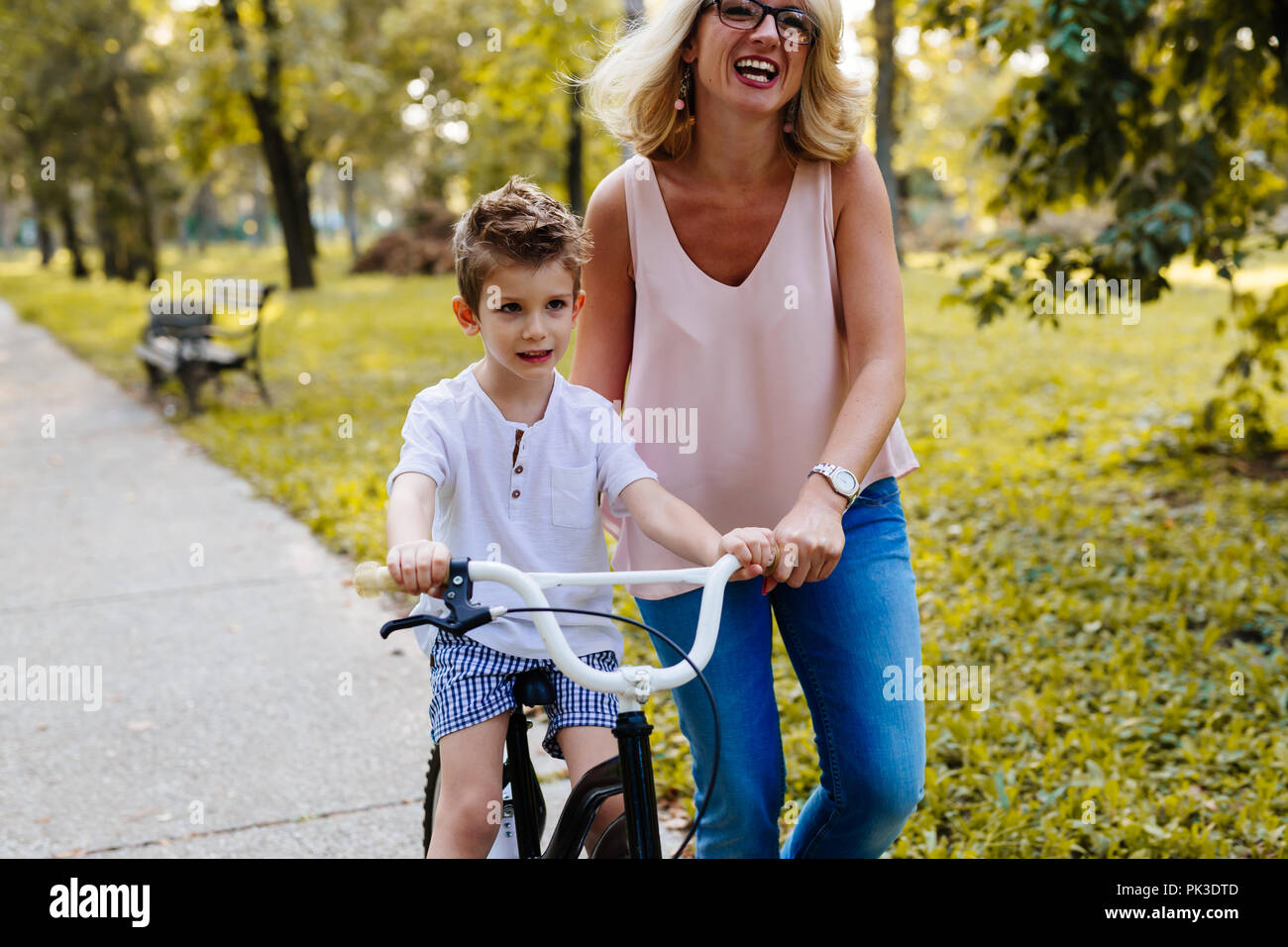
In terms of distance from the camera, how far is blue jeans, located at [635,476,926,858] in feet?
7.48

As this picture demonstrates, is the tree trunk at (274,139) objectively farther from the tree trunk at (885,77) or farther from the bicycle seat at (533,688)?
the bicycle seat at (533,688)

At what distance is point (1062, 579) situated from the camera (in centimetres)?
565

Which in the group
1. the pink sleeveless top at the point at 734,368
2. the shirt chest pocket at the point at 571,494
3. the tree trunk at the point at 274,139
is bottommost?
the shirt chest pocket at the point at 571,494

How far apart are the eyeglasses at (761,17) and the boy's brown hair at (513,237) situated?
461 mm

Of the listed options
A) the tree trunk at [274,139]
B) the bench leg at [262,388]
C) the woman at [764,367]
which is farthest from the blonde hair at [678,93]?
the tree trunk at [274,139]

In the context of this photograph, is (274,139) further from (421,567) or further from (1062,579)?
(421,567)

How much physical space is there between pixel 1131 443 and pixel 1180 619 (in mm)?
3409

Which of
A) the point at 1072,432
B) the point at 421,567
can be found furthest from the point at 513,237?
the point at 1072,432

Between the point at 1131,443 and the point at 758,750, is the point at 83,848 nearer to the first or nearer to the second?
the point at 758,750

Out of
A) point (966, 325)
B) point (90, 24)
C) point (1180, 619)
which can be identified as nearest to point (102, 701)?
point (1180, 619)

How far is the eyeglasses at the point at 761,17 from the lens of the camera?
2.19 m

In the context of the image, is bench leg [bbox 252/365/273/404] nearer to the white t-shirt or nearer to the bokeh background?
the bokeh background

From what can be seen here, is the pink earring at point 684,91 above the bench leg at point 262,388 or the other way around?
the other way around

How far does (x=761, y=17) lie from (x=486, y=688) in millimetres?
1304
